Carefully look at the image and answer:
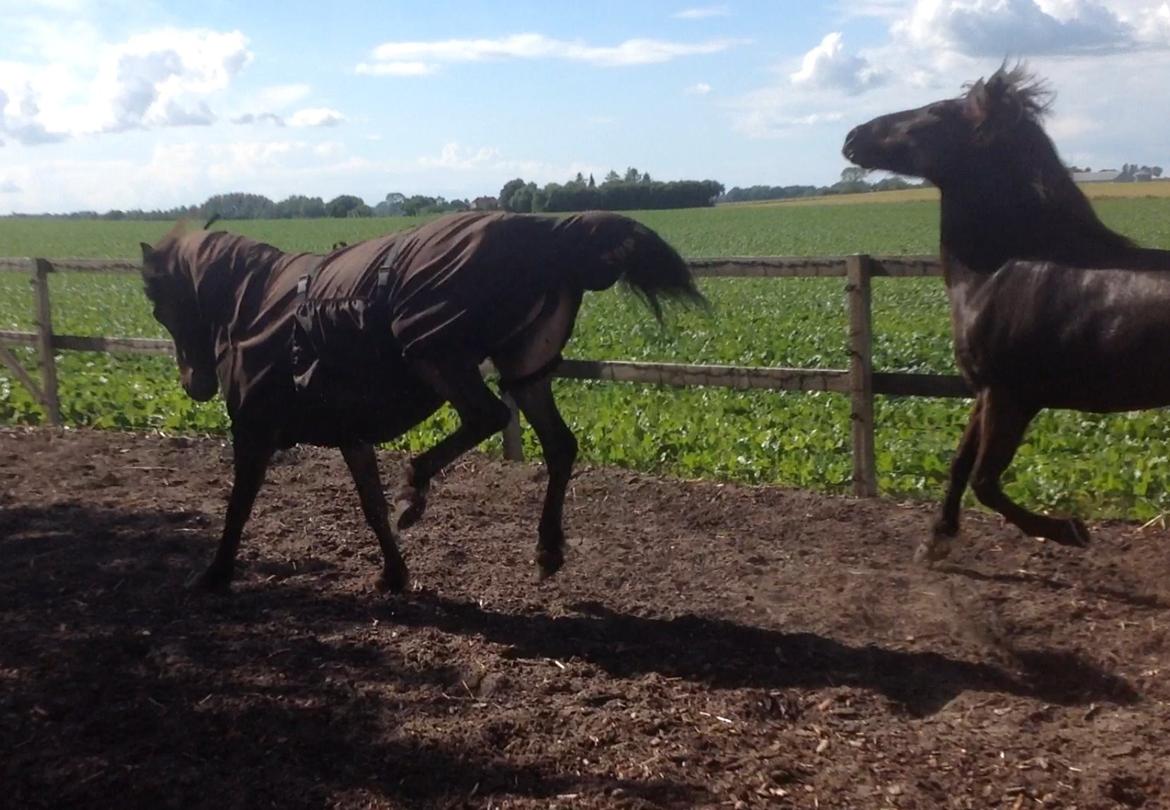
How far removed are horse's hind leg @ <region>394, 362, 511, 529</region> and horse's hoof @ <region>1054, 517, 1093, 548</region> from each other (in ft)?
8.68

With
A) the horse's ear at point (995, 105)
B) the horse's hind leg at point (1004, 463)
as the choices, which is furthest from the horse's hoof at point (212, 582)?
the horse's ear at point (995, 105)

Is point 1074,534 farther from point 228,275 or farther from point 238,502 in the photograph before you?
point 228,275

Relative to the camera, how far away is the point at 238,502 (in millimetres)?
5812

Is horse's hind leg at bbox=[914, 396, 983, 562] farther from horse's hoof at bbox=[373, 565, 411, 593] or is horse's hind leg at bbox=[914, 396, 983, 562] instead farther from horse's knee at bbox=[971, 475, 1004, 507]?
horse's hoof at bbox=[373, 565, 411, 593]

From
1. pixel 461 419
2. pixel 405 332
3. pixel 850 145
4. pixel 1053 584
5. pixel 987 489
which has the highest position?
pixel 850 145

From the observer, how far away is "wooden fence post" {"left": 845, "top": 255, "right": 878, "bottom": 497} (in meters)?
7.46

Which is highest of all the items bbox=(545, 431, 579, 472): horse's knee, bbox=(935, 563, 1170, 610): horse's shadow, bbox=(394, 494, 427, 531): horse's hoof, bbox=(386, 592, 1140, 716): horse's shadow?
bbox=(545, 431, 579, 472): horse's knee

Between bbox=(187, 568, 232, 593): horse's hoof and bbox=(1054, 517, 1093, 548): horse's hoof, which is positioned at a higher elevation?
bbox=(1054, 517, 1093, 548): horse's hoof

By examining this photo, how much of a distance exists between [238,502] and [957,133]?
3.81 m

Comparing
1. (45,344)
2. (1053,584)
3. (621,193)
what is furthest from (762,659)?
(621,193)

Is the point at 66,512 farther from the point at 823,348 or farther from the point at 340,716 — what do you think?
the point at 823,348

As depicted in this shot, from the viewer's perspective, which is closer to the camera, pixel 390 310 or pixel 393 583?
pixel 390 310

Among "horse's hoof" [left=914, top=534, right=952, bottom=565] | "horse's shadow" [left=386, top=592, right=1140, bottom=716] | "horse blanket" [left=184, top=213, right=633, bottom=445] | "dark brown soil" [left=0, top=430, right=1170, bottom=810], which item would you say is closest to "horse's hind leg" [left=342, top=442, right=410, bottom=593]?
"dark brown soil" [left=0, top=430, right=1170, bottom=810]

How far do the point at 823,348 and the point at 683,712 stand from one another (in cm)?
1132
